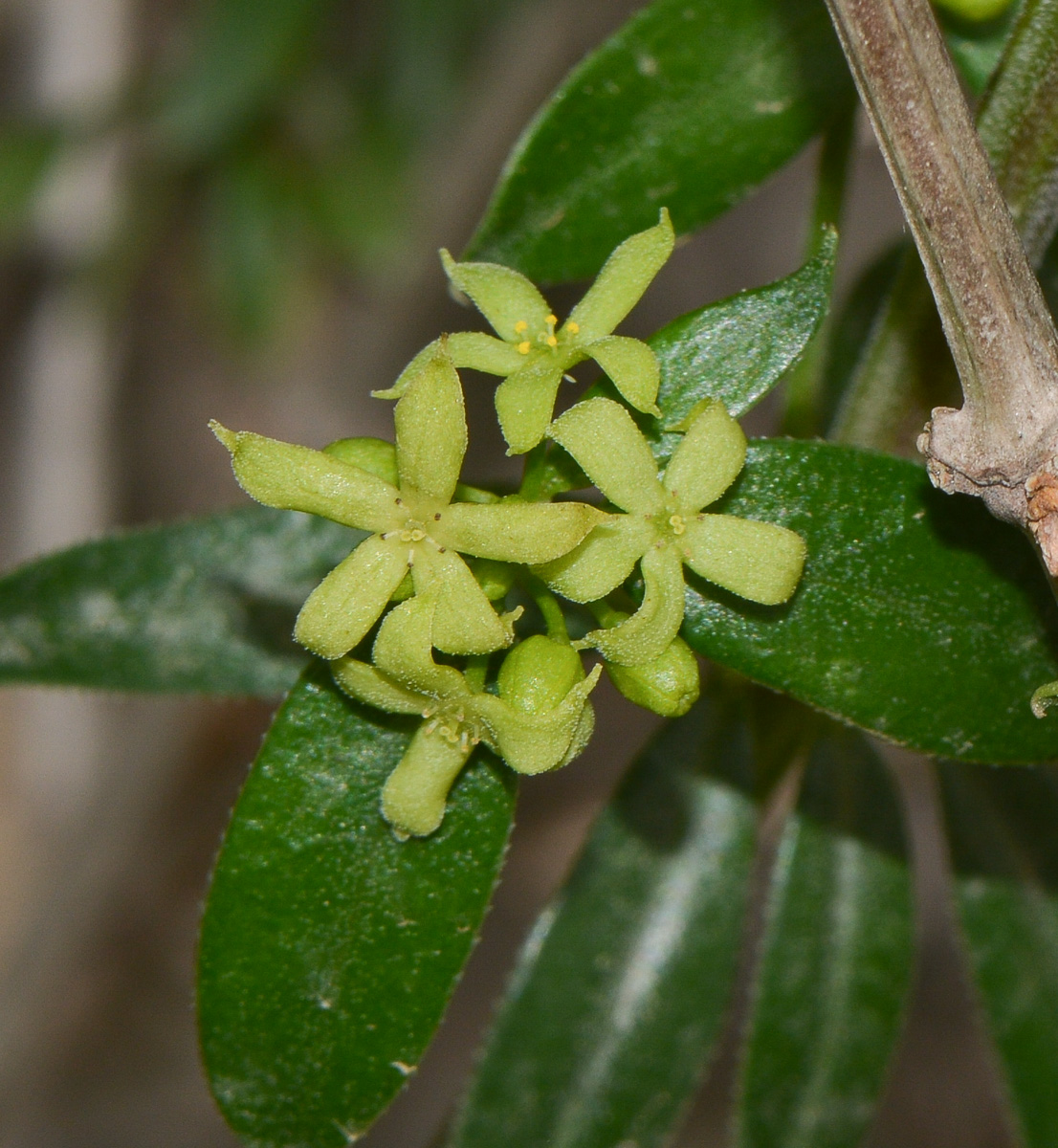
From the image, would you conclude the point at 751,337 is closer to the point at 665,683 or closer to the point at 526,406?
the point at 526,406

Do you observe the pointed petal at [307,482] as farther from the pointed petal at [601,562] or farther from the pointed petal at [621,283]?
the pointed petal at [621,283]

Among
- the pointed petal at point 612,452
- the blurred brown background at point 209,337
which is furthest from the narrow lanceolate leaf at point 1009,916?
the blurred brown background at point 209,337

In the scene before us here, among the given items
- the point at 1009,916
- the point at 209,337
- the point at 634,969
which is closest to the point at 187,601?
the point at 634,969

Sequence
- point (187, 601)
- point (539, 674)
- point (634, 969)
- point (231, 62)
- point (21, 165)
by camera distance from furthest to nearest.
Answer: point (21, 165) → point (231, 62) → point (634, 969) → point (187, 601) → point (539, 674)

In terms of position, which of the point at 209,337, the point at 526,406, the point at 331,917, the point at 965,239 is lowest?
the point at 331,917

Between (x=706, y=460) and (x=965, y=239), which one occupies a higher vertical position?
(x=965, y=239)

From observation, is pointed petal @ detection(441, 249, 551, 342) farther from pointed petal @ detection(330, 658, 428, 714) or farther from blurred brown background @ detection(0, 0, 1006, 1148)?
blurred brown background @ detection(0, 0, 1006, 1148)
